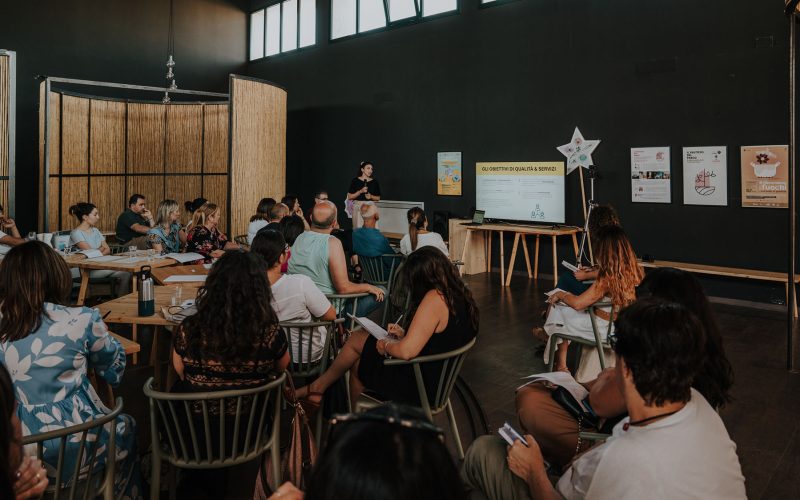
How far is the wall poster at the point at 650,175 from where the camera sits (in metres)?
7.23

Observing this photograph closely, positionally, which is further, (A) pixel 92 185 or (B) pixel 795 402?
(A) pixel 92 185

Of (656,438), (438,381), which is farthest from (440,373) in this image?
(656,438)

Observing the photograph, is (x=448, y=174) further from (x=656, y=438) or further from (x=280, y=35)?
(x=656, y=438)

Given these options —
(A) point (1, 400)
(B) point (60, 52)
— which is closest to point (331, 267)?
(A) point (1, 400)

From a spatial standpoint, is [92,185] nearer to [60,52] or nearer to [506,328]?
[60,52]

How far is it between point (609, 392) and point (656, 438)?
64 cm

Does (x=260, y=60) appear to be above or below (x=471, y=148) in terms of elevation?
above

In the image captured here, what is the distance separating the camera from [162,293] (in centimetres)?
372

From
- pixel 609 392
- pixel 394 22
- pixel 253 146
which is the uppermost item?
pixel 394 22

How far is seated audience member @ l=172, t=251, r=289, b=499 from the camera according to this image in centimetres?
216

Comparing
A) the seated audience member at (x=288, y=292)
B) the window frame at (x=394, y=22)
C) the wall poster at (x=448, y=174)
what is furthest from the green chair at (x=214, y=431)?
the window frame at (x=394, y=22)

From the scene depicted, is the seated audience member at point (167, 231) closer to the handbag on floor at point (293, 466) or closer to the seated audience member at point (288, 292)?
the seated audience member at point (288, 292)

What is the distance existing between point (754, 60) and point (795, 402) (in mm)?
4393

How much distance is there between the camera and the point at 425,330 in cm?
259
